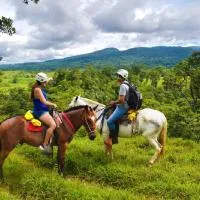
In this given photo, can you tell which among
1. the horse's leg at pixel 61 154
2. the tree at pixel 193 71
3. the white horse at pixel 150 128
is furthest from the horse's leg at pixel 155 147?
the tree at pixel 193 71

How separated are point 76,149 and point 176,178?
5163 millimetres

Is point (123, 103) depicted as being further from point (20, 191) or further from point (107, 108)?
point (20, 191)

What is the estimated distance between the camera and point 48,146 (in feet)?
42.2

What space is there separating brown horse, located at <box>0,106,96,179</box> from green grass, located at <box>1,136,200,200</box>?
2.84ft

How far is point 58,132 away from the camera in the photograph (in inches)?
508

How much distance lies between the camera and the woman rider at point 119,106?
13.9 meters

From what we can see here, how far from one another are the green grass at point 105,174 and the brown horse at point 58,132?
0.86 m

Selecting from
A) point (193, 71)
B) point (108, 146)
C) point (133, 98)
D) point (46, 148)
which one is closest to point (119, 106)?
point (133, 98)

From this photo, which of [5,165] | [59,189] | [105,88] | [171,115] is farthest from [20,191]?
[105,88]

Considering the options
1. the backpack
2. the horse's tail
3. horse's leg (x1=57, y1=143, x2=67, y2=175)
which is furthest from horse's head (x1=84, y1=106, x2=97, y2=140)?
the horse's tail

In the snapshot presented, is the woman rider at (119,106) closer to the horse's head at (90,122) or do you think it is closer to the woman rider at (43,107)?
the horse's head at (90,122)

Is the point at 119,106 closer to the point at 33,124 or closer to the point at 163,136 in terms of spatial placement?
the point at 163,136

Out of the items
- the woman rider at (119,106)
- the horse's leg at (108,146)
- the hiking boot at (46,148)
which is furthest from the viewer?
the horse's leg at (108,146)

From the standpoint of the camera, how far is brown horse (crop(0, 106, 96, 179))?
1230cm
